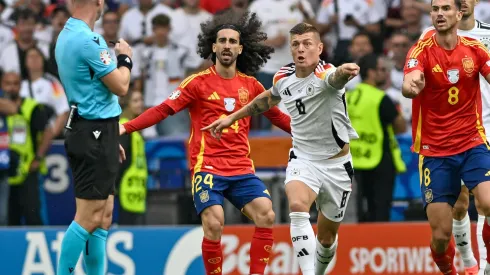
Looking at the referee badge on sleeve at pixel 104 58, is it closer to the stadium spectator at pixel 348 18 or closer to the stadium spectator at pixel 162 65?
the stadium spectator at pixel 162 65

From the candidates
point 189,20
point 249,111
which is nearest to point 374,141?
point 189,20

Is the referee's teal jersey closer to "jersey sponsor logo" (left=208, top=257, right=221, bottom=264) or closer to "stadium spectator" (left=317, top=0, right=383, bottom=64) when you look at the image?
"jersey sponsor logo" (left=208, top=257, right=221, bottom=264)

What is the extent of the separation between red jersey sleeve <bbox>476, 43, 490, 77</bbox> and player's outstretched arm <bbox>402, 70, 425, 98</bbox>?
22.6 inches

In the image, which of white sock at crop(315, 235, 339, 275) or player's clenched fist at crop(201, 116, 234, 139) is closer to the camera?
player's clenched fist at crop(201, 116, 234, 139)

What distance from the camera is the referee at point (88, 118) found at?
9336 mm

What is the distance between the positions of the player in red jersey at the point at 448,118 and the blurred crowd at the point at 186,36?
556 centimetres

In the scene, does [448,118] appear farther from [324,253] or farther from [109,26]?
[109,26]

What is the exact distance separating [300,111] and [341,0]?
22.8 feet

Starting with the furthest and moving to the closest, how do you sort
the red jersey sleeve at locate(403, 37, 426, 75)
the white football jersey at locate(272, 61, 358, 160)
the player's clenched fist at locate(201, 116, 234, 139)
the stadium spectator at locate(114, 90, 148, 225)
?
the stadium spectator at locate(114, 90, 148, 225) → the white football jersey at locate(272, 61, 358, 160) → the player's clenched fist at locate(201, 116, 234, 139) → the red jersey sleeve at locate(403, 37, 426, 75)

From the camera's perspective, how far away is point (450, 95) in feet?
33.6

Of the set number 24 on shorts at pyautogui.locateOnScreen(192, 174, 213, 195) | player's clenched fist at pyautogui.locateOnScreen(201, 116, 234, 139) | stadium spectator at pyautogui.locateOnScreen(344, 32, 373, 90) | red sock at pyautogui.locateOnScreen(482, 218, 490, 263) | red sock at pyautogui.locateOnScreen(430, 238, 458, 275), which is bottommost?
red sock at pyautogui.locateOnScreen(430, 238, 458, 275)

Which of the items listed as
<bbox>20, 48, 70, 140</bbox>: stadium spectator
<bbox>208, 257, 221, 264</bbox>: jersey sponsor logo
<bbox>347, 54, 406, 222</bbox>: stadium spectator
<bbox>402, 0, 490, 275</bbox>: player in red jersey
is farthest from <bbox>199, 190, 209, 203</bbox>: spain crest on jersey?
<bbox>20, 48, 70, 140</bbox>: stadium spectator

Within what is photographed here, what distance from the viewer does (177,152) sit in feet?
51.5

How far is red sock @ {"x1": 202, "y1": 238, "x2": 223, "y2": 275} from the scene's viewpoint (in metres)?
10.5
